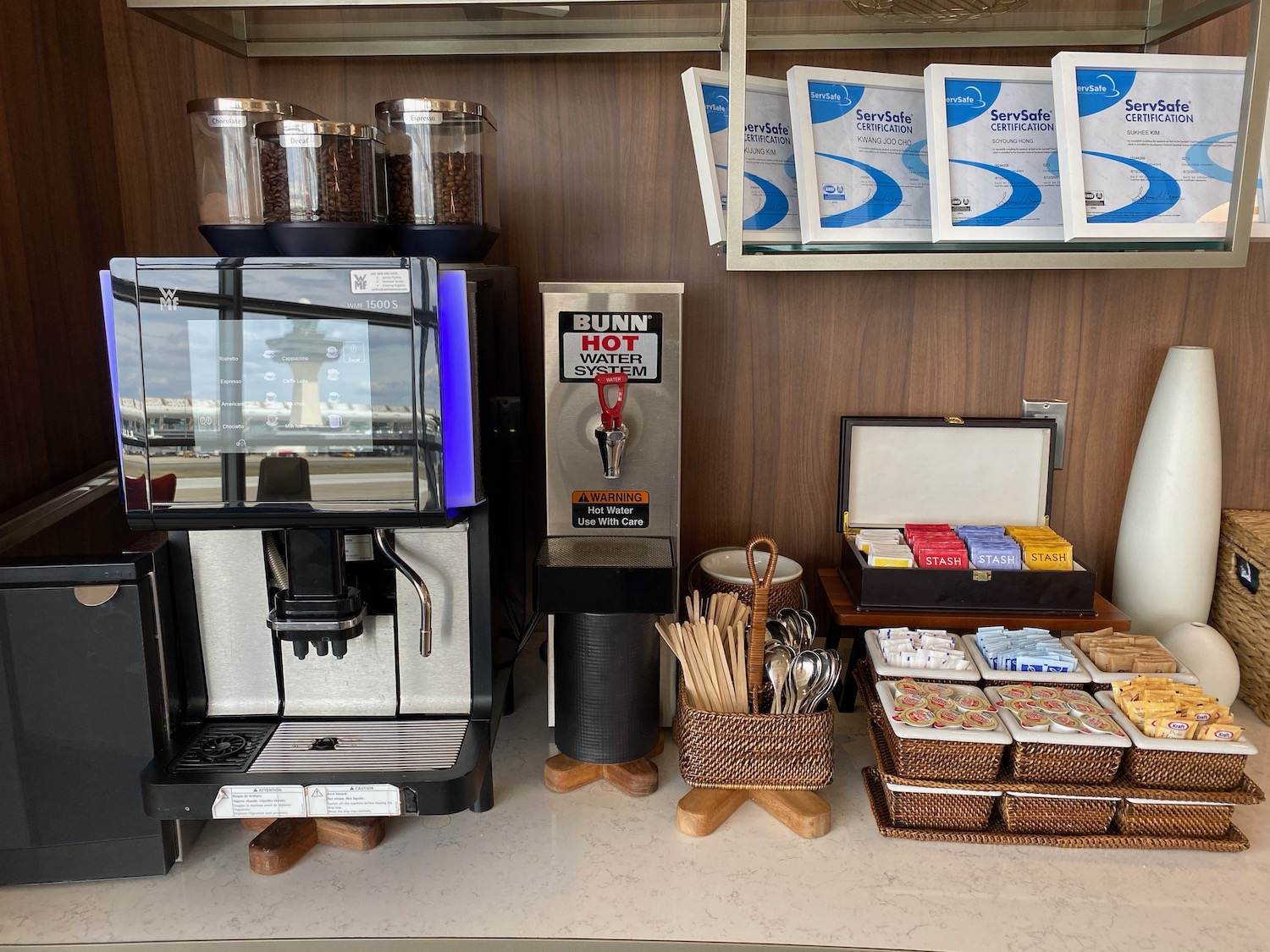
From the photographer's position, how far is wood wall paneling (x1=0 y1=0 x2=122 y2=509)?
1262mm

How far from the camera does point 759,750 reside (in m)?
1.21

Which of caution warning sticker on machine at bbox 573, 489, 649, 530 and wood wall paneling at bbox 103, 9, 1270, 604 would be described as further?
wood wall paneling at bbox 103, 9, 1270, 604

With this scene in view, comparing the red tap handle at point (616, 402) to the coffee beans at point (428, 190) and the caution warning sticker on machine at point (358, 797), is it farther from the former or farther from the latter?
the caution warning sticker on machine at point (358, 797)

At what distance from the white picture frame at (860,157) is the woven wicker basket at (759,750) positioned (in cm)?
66

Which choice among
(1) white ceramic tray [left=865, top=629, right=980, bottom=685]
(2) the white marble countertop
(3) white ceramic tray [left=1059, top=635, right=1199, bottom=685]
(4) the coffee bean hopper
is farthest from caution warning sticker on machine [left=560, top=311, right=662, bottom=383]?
(3) white ceramic tray [left=1059, top=635, right=1199, bottom=685]

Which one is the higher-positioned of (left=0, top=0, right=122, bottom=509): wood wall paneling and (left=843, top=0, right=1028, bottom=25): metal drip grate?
(left=843, top=0, right=1028, bottom=25): metal drip grate

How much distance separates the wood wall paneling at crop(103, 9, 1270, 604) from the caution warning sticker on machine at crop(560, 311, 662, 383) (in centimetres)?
31

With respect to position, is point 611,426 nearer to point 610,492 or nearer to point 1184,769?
point 610,492

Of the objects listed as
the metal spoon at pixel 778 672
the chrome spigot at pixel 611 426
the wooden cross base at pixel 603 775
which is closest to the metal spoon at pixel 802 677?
the metal spoon at pixel 778 672

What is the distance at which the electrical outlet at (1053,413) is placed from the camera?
5.32 ft

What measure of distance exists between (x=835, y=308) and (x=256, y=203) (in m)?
0.91

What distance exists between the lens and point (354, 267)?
0.99m

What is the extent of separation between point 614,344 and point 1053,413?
2.64 ft

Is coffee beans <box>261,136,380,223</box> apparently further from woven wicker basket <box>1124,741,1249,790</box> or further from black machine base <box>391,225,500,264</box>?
woven wicker basket <box>1124,741,1249,790</box>
